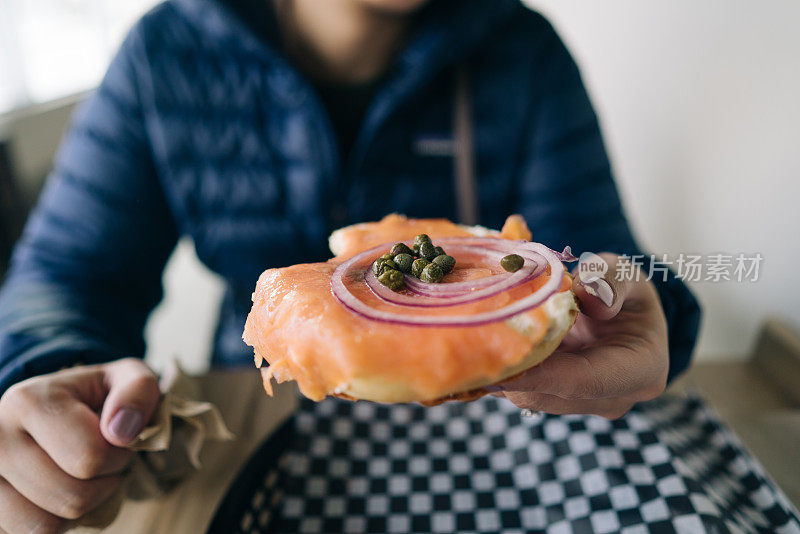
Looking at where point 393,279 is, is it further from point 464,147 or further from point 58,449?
point 464,147

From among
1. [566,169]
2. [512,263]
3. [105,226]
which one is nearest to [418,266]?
[512,263]

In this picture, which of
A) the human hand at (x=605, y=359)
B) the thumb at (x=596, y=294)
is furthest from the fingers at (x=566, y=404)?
the thumb at (x=596, y=294)

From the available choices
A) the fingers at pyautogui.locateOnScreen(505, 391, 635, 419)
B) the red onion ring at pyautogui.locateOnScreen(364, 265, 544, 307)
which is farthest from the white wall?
the red onion ring at pyautogui.locateOnScreen(364, 265, 544, 307)

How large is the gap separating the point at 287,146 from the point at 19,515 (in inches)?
43.4

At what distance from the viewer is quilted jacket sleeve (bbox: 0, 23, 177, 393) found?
1450 mm

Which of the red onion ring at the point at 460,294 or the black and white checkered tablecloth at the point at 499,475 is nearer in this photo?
the red onion ring at the point at 460,294

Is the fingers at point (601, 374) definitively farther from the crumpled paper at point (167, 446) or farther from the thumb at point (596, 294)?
the crumpled paper at point (167, 446)

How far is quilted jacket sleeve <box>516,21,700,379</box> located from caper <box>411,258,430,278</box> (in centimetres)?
92

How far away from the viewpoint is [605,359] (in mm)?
803

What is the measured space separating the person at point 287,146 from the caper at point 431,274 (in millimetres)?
801

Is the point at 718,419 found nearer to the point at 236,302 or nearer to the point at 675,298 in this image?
the point at 675,298

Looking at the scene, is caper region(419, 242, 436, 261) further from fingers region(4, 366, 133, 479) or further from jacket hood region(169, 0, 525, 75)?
jacket hood region(169, 0, 525, 75)

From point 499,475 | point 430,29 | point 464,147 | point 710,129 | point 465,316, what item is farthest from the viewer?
point 710,129

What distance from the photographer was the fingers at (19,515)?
0.83 meters
